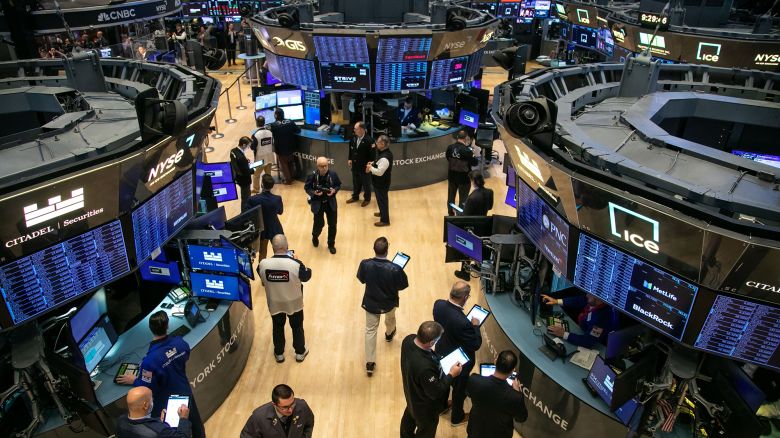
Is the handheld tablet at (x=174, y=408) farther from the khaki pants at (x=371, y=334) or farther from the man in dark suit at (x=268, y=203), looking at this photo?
the man in dark suit at (x=268, y=203)

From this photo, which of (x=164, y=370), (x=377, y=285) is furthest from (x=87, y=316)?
(x=377, y=285)

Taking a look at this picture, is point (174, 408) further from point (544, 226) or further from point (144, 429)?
point (544, 226)

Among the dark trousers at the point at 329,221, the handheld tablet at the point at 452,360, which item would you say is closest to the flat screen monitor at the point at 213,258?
the handheld tablet at the point at 452,360

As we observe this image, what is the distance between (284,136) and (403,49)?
10.5 feet

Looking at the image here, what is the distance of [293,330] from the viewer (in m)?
6.39

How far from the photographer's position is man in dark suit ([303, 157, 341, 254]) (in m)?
8.44

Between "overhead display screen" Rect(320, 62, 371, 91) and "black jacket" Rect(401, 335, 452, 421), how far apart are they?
7.67 m

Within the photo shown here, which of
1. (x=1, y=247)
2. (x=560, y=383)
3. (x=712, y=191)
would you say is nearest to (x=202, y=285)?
(x=1, y=247)

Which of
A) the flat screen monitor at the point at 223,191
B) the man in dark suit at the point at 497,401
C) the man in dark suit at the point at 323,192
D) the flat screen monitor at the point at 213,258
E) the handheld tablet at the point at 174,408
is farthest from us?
the man in dark suit at the point at 323,192

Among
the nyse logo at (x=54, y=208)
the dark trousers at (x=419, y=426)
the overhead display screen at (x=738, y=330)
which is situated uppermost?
the nyse logo at (x=54, y=208)

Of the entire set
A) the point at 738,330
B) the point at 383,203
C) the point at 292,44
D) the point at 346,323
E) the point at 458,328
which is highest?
the point at 292,44

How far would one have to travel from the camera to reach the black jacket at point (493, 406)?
167 inches

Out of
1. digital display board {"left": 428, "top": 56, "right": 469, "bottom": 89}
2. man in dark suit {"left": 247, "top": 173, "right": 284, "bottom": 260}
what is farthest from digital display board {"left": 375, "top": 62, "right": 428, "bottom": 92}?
man in dark suit {"left": 247, "top": 173, "right": 284, "bottom": 260}

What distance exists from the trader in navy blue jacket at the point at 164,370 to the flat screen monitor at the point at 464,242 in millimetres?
3271
